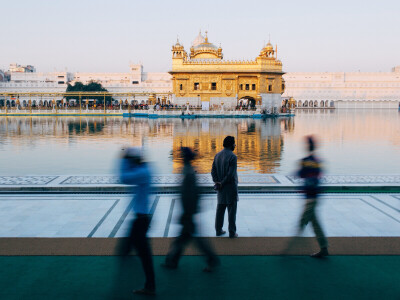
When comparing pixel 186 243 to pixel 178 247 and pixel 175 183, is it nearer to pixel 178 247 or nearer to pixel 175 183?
pixel 178 247

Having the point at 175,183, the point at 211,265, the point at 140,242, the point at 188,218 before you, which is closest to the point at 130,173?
the point at 140,242

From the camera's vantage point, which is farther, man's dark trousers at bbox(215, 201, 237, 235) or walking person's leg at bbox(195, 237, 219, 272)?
man's dark trousers at bbox(215, 201, 237, 235)

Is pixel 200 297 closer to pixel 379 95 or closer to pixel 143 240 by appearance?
pixel 143 240

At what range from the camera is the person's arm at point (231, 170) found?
5.02 m

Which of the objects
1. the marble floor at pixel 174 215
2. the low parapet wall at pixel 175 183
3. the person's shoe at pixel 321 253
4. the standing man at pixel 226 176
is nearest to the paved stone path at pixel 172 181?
the low parapet wall at pixel 175 183

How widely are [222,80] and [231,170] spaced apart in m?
43.1

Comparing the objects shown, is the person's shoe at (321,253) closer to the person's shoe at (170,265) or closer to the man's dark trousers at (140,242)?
the person's shoe at (170,265)

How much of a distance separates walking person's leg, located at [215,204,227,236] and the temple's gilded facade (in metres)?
41.9

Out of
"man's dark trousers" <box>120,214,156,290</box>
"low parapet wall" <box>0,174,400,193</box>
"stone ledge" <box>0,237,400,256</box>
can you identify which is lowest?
"stone ledge" <box>0,237,400,256</box>

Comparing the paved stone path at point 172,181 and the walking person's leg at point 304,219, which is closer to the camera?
the walking person's leg at point 304,219

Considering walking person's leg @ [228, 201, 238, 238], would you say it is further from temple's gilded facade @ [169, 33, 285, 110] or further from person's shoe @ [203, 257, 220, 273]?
temple's gilded facade @ [169, 33, 285, 110]

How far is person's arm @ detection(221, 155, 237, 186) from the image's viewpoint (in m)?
5.02

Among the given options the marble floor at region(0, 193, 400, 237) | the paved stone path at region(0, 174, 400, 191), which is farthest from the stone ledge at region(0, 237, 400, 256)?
the paved stone path at region(0, 174, 400, 191)

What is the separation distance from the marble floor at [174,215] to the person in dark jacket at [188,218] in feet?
2.08
